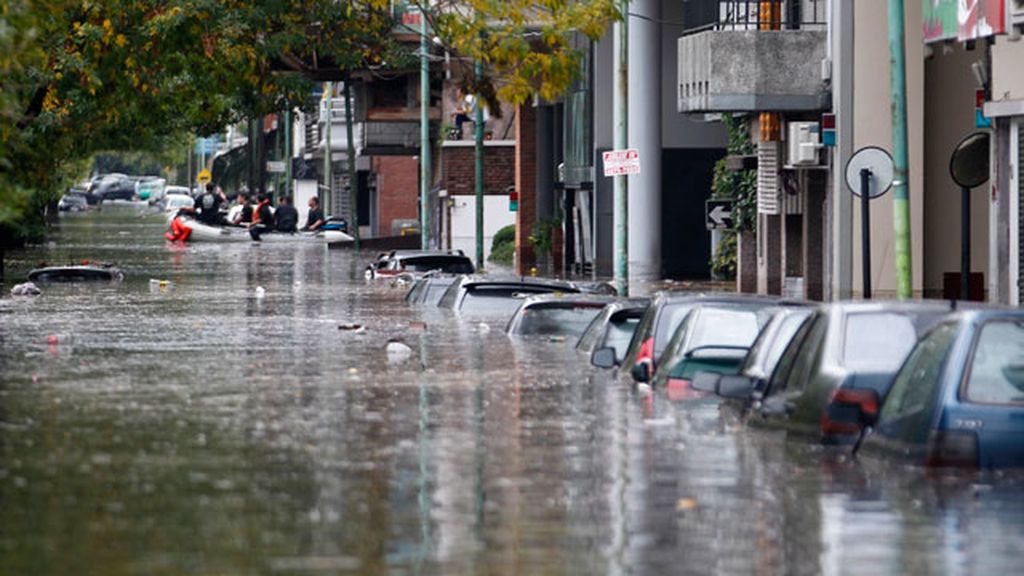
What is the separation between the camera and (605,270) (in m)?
53.5

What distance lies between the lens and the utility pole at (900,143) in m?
25.6

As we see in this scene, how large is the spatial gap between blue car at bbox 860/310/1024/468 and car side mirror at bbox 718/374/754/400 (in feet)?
6.92

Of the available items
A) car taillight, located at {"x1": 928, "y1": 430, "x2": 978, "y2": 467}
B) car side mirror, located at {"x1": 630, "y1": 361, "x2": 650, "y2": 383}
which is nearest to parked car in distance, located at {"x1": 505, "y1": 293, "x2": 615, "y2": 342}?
car side mirror, located at {"x1": 630, "y1": 361, "x2": 650, "y2": 383}

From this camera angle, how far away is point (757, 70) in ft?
122

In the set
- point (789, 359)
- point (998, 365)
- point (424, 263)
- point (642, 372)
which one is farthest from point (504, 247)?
point (998, 365)

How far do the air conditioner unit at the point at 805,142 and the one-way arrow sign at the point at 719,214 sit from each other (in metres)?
8.16

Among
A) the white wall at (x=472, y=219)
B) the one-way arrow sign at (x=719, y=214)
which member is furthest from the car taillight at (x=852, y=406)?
the white wall at (x=472, y=219)

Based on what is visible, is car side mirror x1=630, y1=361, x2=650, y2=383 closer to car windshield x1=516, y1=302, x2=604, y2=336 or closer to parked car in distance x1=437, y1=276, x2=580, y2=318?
car windshield x1=516, y1=302, x2=604, y2=336

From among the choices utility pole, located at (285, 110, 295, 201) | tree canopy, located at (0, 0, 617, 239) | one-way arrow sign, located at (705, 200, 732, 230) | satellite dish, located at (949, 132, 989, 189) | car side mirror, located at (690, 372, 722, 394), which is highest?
utility pole, located at (285, 110, 295, 201)

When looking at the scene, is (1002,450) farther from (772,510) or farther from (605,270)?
(605,270)

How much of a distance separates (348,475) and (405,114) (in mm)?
59589

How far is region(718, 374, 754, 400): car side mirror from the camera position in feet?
53.5

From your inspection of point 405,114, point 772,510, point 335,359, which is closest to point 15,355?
point 335,359

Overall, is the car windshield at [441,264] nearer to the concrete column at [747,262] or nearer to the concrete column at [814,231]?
the concrete column at [747,262]
